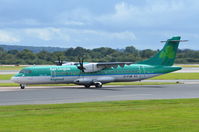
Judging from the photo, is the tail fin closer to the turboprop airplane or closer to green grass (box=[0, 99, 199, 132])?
the turboprop airplane

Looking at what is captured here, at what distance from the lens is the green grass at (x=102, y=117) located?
15.9m

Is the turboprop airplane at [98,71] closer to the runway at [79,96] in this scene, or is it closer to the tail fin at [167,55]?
the tail fin at [167,55]

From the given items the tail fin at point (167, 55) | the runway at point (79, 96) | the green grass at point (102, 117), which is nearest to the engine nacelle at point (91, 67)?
the tail fin at point (167, 55)

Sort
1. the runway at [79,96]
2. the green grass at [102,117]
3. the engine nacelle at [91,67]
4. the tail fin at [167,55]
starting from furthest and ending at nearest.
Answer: the tail fin at [167,55] < the engine nacelle at [91,67] < the runway at [79,96] < the green grass at [102,117]

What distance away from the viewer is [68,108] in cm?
2283

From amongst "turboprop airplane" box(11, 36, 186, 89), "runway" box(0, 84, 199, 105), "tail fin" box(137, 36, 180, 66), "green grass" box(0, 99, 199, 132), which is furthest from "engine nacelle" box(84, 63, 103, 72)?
"green grass" box(0, 99, 199, 132)

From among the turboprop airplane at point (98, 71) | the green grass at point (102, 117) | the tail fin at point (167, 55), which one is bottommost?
the green grass at point (102, 117)

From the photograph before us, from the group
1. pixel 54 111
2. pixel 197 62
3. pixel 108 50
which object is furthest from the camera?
pixel 108 50

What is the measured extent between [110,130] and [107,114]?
180 inches

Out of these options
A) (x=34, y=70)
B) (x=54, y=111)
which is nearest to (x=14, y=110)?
(x=54, y=111)

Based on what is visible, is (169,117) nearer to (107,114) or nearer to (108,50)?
(107,114)

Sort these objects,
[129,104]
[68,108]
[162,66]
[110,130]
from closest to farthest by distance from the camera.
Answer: [110,130]
[68,108]
[129,104]
[162,66]

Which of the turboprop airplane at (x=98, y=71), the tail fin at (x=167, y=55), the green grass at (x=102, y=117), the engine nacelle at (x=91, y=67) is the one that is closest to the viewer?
the green grass at (x=102, y=117)

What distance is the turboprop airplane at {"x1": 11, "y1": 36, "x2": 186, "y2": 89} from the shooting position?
133ft
